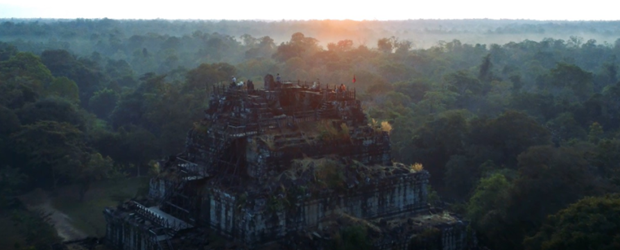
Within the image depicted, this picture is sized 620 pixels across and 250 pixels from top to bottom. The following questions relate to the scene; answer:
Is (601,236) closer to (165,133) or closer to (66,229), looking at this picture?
(66,229)

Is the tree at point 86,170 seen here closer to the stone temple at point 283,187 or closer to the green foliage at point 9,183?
the green foliage at point 9,183

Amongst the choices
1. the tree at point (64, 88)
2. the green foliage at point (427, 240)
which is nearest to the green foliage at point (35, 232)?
the green foliage at point (427, 240)

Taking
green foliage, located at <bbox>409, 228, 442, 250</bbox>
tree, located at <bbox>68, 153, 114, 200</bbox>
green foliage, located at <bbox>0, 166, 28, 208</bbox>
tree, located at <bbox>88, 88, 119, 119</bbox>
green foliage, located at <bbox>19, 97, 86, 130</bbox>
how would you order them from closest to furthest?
green foliage, located at <bbox>409, 228, 442, 250</bbox> → green foliage, located at <bbox>0, 166, 28, 208</bbox> → tree, located at <bbox>68, 153, 114, 200</bbox> → green foliage, located at <bbox>19, 97, 86, 130</bbox> → tree, located at <bbox>88, 88, 119, 119</bbox>

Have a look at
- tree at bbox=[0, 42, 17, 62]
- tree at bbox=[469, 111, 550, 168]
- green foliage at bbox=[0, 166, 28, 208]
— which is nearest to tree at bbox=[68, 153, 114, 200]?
green foliage at bbox=[0, 166, 28, 208]

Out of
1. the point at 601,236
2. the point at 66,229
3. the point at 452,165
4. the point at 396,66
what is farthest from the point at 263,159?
the point at 396,66

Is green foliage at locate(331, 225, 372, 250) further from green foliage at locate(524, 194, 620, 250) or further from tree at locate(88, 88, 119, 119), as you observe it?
tree at locate(88, 88, 119, 119)
